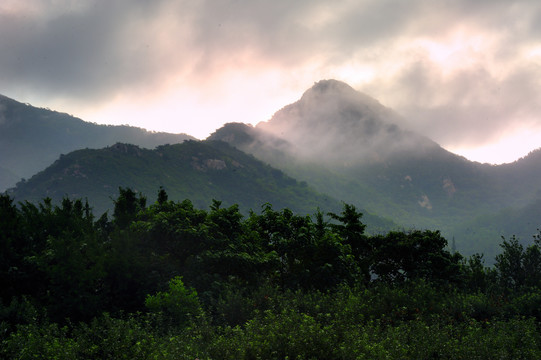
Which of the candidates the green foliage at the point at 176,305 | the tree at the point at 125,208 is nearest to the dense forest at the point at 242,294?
the green foliage at the point at 176,305

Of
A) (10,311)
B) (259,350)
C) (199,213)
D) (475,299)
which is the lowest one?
(10,311)

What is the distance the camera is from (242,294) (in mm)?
21703

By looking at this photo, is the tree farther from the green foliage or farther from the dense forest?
the green foliage

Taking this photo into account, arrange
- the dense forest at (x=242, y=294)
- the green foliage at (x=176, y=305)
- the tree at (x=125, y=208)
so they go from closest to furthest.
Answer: the dense forest at (x=242, y=294)
the green foliage at (x=176, y=305)
the tree at (x=125, y=208)

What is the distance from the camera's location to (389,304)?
20.0 m

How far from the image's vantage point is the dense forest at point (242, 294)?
1282cm

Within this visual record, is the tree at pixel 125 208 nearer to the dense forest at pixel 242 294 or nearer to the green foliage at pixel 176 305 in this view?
the dense forest at pixel 242 294

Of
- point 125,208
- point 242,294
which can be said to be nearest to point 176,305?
point 242,294

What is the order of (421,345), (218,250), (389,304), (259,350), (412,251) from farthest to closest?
(412,251) < (218,250) < (389,304) < (421,345) < (259,350)

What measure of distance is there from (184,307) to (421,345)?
10590 mm

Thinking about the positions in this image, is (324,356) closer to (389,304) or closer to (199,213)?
(389,304)

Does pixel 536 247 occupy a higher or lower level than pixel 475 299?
higher

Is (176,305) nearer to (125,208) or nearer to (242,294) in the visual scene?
(242,294)

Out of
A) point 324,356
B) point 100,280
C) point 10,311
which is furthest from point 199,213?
point 324,356
